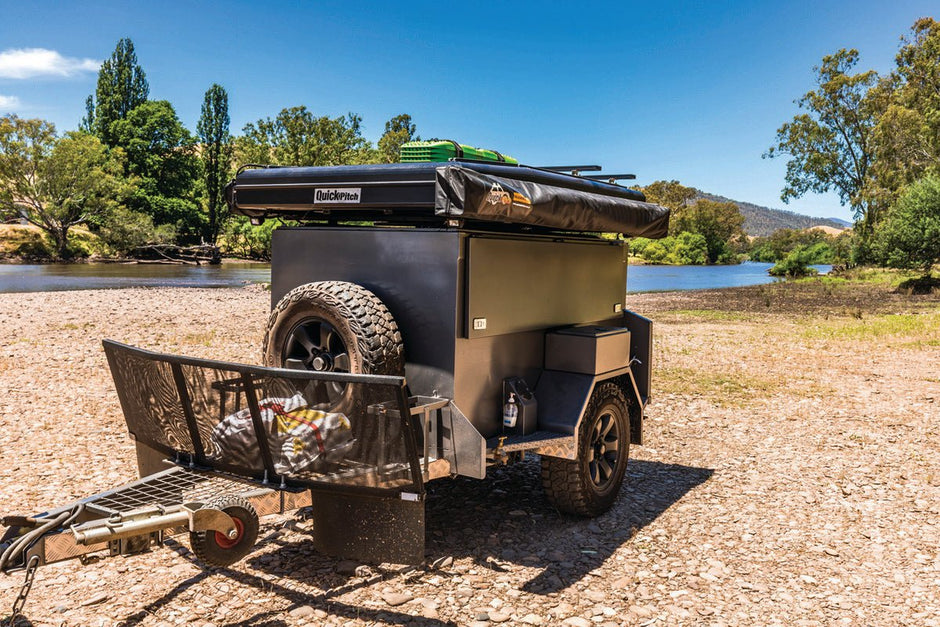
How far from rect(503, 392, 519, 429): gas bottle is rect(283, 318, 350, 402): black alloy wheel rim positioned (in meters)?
1.10

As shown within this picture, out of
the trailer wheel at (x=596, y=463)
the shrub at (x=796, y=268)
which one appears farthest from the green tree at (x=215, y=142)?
the trailer wheel at (x=596, y=463)

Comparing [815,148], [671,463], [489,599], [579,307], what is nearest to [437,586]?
[489,599]

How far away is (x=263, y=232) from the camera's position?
68875mm

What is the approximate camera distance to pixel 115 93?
79.8 meters

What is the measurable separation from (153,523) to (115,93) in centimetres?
8899

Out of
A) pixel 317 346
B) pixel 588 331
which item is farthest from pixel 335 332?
pixel 588 331

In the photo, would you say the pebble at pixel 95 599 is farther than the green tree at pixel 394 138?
No

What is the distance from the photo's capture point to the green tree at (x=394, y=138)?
141 ft

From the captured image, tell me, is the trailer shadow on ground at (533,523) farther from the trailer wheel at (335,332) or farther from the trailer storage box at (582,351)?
the trailer wheel at (335,332)

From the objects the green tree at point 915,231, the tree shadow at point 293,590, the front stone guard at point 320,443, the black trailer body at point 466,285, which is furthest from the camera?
the green tree at point 915,231

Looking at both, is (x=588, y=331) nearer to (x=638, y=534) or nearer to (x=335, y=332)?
(x=638, y=534)

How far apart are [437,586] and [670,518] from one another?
2150 millimetres

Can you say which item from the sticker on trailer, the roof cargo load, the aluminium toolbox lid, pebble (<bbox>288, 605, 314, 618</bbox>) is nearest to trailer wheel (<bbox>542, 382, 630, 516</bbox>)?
the aluminium toolbox lid

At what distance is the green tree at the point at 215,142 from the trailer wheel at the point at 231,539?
82603 millimetres
